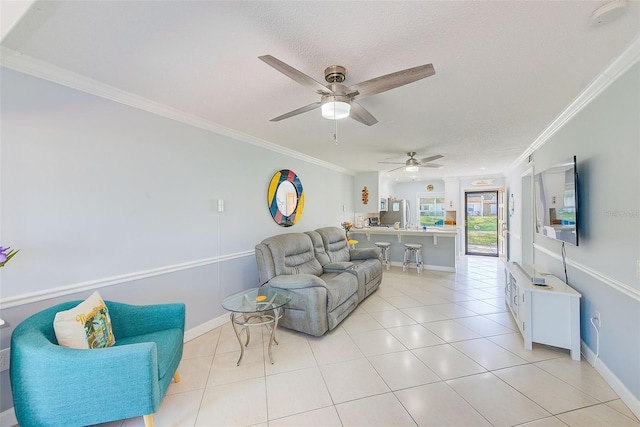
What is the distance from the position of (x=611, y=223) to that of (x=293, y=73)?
2.65 m

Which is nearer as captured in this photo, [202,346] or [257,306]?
[257,306]

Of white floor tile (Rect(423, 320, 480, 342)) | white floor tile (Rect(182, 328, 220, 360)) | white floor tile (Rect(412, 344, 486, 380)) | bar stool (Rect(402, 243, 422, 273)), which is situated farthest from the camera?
bar stool (Rect(402, 243, 422, 273))

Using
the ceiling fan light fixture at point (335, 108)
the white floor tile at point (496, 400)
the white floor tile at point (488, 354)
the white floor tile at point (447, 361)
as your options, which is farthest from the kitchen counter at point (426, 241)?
the ceiling fan light fixture at point (335, 108)

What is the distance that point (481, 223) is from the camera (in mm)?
8086

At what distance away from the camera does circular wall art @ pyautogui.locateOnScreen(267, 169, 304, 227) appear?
4.14 metres

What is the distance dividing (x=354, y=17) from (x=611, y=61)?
1.98 metres

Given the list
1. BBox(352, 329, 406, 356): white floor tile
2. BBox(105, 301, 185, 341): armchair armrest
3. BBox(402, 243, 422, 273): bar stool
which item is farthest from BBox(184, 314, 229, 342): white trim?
BBox(402, 243, 422, 273): bar stool

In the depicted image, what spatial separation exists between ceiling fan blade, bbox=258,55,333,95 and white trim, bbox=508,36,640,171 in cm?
202

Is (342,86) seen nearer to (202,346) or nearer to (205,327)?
(202,346)

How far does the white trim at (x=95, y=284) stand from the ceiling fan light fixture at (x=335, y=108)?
88.1 inches

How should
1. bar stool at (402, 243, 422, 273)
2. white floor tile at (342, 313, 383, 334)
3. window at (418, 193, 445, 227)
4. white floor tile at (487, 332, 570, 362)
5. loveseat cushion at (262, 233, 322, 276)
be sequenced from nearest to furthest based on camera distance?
white floor tile at (487, 332, 570, 362) → white floor tile at (342, 313, 383, 334) → loveseat cushion at (262, 233, 322, 276) → bar stool at (402, 243, 422, 273) → window at (418, 193, 445, 227)

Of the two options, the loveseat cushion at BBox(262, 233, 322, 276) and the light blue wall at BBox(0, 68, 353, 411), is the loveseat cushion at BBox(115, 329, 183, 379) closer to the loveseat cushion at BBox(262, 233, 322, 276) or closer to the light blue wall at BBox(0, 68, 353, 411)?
the light blue wall at BBox(0, 68, 353, 411)

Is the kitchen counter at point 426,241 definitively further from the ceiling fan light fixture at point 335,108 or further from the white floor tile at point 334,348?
the ceiling fan light fixture at point 335,108

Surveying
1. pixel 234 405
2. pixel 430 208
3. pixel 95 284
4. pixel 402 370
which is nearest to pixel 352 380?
pixel 402 370
